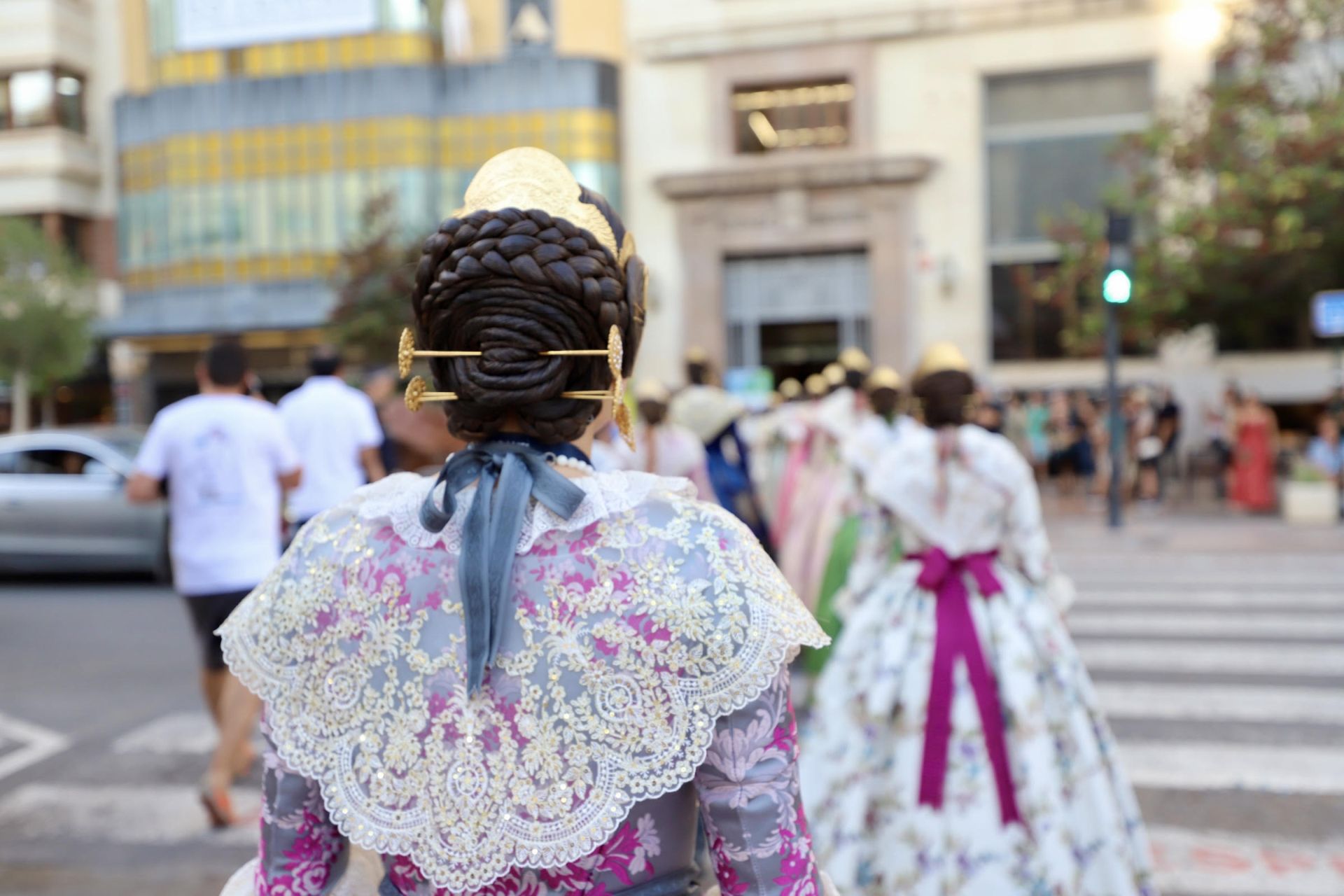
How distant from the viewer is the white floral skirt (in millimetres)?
3404

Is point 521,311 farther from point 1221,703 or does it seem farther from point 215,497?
point 1221,703

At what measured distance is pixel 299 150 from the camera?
85.0ft

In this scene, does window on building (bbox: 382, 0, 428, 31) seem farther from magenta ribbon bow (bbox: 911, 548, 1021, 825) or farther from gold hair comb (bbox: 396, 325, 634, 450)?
gold hair comb (bbox: 396, 325, 634, 450)

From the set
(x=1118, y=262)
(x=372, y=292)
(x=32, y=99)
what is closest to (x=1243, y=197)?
(x=1118, y=262)

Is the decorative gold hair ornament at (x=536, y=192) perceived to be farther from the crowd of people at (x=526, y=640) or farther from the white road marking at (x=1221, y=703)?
the white road marking at (x=1221, y=703)

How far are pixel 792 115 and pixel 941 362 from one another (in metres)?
20.6

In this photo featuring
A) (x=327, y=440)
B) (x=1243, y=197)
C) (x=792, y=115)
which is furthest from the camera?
(x=792, y=115)

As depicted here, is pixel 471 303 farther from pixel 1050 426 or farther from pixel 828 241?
pixel 828 241

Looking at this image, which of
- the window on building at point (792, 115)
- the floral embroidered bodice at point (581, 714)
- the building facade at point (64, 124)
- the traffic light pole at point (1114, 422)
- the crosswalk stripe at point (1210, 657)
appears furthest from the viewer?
the building facade at point (64, 124)

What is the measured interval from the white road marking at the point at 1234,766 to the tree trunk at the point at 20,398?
84.1 feet

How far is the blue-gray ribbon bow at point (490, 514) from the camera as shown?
146 cm

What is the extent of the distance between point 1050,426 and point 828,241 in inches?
242

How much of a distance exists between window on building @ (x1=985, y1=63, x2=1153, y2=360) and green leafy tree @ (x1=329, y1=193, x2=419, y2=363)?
11.2m

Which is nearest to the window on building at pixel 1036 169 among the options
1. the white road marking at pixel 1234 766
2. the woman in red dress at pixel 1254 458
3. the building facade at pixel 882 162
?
the building facade at pixel 882 162
